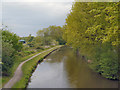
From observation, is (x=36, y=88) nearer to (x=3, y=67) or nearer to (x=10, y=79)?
(x=10, y=79)

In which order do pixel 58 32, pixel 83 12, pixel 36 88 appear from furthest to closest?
1. pixel 58 32
2. pixel 83 12
3. pixel 36 88

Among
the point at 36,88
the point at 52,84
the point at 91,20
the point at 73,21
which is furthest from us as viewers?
the point at 73,21

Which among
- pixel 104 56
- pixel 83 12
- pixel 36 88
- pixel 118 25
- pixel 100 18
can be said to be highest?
pixel 83 12

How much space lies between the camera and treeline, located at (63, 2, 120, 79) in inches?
378

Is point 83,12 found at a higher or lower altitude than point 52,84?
higher

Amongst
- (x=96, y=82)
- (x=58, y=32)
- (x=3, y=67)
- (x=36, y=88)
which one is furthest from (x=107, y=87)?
(x=58, y=32)

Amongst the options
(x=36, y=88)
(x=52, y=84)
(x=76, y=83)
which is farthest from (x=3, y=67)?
(x=76, y=83)

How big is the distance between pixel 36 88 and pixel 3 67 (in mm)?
3035

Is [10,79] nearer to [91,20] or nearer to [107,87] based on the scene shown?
[107,87]

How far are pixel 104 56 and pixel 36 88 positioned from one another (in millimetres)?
6345

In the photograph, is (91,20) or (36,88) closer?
(36,88)

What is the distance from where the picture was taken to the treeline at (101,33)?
960 centimetres

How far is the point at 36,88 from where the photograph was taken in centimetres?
1004

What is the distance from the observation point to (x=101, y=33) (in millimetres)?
11344
